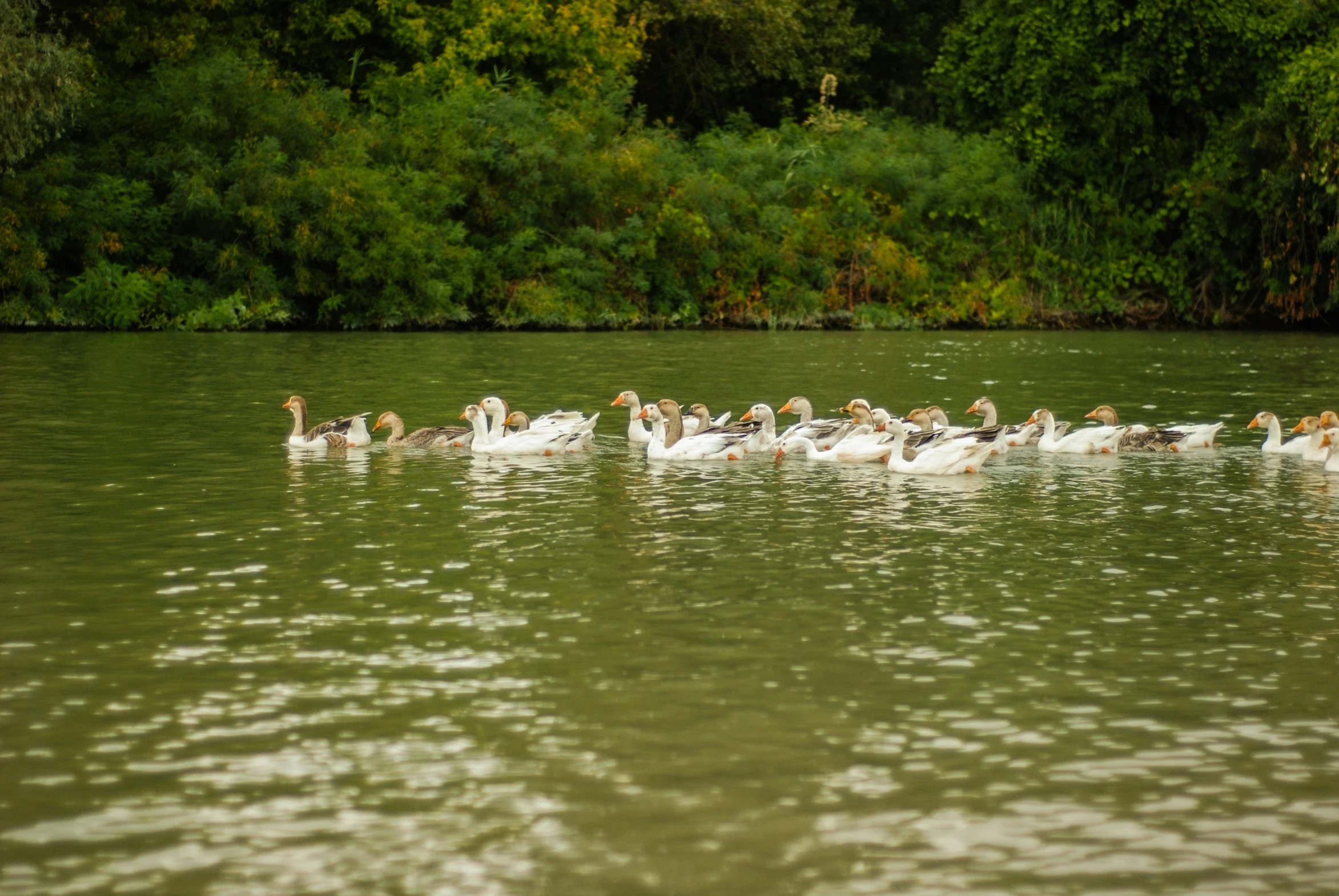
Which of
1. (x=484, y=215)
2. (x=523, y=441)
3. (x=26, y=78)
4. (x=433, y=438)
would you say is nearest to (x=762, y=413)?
(x=523, y=441)

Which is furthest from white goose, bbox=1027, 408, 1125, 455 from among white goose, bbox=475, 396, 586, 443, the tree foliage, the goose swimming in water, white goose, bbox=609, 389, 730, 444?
the tree foliage

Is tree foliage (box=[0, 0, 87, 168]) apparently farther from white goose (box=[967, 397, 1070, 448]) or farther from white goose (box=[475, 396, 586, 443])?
white goose (box=[967, 397, 1070, 448])

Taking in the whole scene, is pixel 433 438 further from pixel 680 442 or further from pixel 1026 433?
pixel 1026 433

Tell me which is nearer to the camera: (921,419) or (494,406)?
(494,406)

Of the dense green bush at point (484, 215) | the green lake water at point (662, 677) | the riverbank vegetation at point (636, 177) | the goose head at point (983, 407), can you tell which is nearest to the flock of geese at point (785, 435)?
the green lake water at point (662, 677)

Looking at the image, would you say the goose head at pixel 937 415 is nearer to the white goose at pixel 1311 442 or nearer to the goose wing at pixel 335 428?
the white goose at pixel 1311 442

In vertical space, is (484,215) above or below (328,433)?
above

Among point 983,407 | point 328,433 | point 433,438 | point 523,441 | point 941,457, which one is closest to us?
point 941,457

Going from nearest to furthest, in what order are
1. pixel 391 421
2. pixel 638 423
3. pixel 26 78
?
pixel 391 421 → pixel 638 423 → pixel 26 78

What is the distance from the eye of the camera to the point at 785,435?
59.0 feet

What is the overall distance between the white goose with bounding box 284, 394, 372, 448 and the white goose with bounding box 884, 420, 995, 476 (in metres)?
5.69

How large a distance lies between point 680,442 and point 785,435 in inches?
50.0

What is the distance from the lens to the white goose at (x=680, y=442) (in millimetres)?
17281

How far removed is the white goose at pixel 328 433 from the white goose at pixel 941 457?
224 inches
